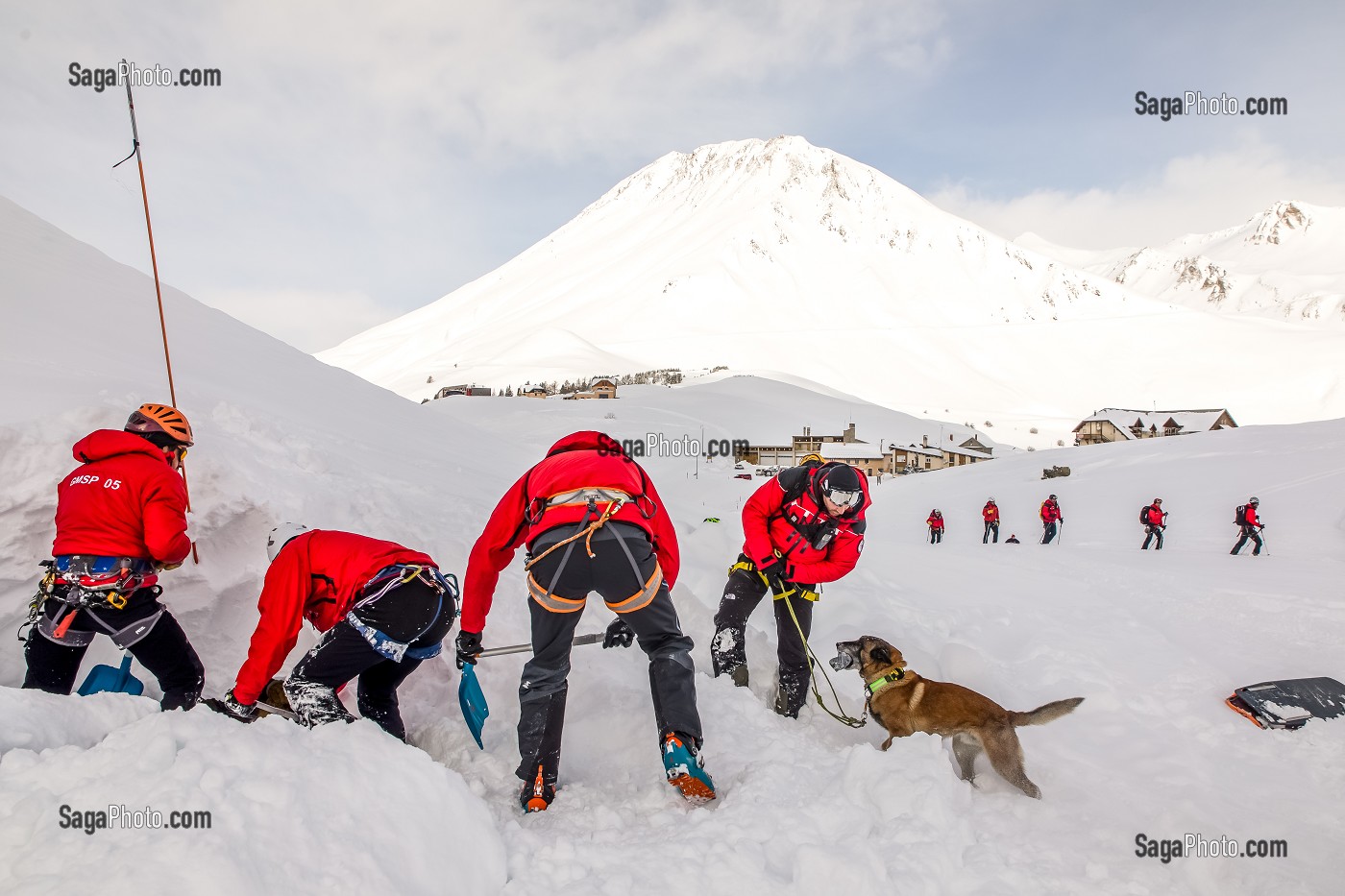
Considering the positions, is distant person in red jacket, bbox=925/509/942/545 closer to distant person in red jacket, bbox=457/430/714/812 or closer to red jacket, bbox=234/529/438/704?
distant person in red jacket, bbox=457/430/714/812

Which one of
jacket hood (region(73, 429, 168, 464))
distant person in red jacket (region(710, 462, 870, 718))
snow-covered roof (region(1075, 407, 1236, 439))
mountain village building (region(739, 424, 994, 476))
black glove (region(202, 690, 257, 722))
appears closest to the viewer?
black glove (region(202, 690, 257, 722))

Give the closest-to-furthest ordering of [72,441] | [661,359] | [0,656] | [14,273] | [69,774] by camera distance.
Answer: [69,774]
[0,656]
[72,441]
[14,273]
[661,359]

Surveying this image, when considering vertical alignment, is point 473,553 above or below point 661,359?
below

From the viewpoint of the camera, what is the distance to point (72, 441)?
14.6 feet

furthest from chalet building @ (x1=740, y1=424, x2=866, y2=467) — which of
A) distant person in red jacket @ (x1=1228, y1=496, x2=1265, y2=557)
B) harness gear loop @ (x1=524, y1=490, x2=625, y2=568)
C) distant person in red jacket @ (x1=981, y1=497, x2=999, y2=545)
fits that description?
harness gear loop @ (x1=524, y1=490, x2=625, y2=568)

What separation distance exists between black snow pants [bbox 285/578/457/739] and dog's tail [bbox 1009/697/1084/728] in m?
3.39

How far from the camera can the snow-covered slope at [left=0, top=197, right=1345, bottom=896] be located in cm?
230

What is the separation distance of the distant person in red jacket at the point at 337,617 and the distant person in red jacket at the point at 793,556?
2198 mm

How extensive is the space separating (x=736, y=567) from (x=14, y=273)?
8.11m

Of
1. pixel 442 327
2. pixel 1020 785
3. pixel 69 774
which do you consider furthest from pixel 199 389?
pixel 442 327

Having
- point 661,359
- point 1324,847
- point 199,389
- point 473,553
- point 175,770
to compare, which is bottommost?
point 1324,847

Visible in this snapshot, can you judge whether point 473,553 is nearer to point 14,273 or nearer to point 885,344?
point 14,273

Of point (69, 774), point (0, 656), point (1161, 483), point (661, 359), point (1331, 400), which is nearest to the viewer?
point (69, 774)

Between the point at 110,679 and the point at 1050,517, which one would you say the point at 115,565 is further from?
the point at 1050,517
